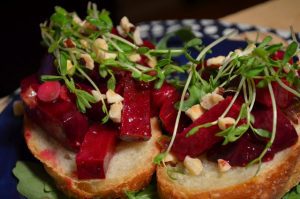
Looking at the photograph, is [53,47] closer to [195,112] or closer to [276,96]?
[195,112]

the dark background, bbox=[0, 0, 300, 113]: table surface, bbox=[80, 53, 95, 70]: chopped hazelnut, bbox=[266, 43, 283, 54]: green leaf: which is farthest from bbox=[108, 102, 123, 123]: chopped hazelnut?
the dark background

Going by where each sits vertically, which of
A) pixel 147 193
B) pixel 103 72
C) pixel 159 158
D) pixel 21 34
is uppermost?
pixel 103 72

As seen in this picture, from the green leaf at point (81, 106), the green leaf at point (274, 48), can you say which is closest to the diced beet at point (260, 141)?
the green leaf at point (274, 48)

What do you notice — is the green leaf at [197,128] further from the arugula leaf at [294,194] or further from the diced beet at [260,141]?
the arugula leaf at [294,194]

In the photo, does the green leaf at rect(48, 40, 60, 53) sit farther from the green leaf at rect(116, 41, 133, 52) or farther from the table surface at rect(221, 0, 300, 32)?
the table surface at rect(221, 0, 300, 32)

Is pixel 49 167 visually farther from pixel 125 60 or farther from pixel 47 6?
pixel 47 6

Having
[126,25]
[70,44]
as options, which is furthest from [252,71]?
[70,44]
